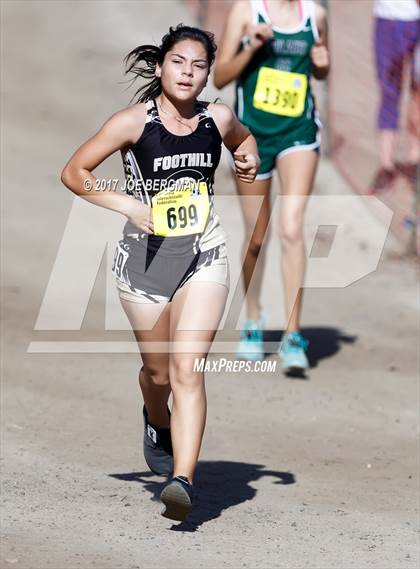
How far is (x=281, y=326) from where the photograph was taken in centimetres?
1002

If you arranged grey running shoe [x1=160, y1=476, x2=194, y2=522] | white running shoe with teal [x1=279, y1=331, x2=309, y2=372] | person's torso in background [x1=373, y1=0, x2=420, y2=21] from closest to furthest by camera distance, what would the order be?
1. grey running shoe [x1=160, y1=476, x2=194, y2=522]
2. white running shoe with teal [x1=279, y1=331, x2=309, y2=372]
3. person's torso in background [x1=373, y1=0, x2=420, y2=21]

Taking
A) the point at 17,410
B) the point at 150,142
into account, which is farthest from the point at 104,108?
the point at 150,142

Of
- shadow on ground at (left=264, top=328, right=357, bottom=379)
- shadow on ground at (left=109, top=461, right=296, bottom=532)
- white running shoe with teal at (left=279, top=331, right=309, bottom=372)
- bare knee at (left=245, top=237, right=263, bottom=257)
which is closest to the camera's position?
shadow on ground at (left=109, top=461, right=296, bottom=532)

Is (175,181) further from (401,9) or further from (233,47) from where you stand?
(401,9)

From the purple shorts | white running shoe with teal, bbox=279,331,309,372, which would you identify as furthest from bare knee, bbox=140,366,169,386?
the purple shorts

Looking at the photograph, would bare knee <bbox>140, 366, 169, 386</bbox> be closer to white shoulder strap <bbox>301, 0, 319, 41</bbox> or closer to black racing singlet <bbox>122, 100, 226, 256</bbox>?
black racing singlet <bbox>122, 100, 226, 256</bbox>

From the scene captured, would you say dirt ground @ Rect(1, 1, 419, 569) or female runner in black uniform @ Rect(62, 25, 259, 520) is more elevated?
female runner in black uniform @ Rect(62, 25, 259, 520)

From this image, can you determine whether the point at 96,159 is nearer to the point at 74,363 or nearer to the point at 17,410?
the point at 17,410

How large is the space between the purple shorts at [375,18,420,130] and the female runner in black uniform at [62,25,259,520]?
6.44m

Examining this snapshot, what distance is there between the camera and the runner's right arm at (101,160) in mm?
5750

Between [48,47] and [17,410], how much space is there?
9.43 metres

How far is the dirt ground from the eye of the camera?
18.8ft

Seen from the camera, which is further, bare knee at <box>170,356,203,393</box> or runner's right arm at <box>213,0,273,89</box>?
runner's right arm at <box>213,0,273,89</box>
